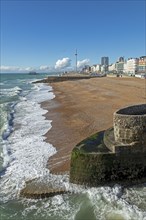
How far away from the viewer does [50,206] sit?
9586mm

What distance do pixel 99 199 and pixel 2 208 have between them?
10.4ft

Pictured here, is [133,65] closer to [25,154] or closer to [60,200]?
[25,154]

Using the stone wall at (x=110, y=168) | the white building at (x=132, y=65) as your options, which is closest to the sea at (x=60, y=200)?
the stone wall at (x=110, y=168)

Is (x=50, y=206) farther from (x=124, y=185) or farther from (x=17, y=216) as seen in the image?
(x=124, y=185)

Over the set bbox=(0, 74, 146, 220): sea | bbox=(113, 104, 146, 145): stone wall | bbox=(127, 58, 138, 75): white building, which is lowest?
bbox=(0, 74, 146, 220): sea

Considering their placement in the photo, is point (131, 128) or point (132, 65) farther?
point (132, 65)

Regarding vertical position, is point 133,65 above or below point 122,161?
above

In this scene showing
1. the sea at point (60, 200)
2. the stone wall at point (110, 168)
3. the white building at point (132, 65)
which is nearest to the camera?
the sea at point (60, 200)

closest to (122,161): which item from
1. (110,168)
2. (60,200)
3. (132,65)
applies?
(110,168)

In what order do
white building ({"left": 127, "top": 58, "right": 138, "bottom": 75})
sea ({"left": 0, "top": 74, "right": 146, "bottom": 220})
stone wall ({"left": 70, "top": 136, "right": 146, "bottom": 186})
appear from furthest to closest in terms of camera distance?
white building ({"left": 127, "top": 58, "right": 138, "bottom": 75}) → stone wall ({"left": 70, "top": 136, "right": 146, "bottom": 186}) → sea ({"left": 0, "top": 74, "right": 146, "bottom": 220})

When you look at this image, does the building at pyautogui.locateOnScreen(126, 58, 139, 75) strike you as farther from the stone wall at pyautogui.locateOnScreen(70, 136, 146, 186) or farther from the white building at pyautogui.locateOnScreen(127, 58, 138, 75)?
the stone wall at pyautogui.locateOnScreen(70, 136, 146, 186)

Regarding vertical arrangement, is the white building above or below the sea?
above

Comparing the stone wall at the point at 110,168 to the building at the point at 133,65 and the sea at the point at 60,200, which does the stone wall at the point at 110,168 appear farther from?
the building at the point at 133,65

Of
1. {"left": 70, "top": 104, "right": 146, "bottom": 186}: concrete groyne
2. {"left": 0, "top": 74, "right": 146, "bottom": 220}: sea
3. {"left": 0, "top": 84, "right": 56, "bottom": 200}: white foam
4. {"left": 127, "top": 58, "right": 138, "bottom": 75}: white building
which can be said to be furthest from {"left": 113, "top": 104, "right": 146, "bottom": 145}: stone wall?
{"left": 127, "top": 58, "right": 138, "bottom": 75}: white building
